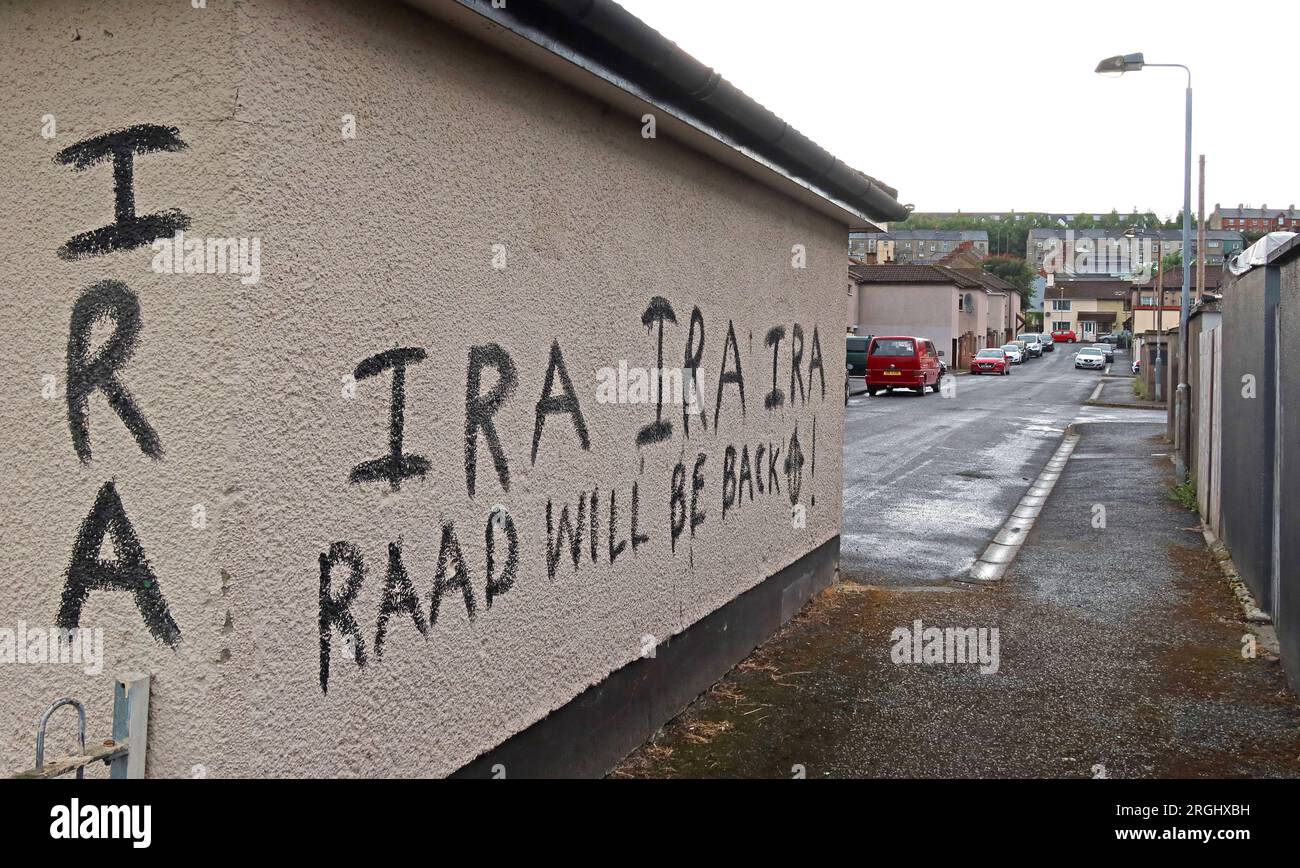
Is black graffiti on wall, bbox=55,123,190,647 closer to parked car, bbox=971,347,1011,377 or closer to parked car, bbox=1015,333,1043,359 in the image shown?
parked car, bbox=971,347,1011,377

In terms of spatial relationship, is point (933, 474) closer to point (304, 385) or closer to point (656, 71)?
Result: point (656, 71)

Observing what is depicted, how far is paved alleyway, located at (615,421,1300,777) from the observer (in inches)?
Answer: 188

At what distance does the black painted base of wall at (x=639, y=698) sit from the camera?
3938mm

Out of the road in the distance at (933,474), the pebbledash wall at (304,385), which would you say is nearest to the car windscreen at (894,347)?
the road in the distance at (933,474)

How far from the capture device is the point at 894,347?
34812 millimetres

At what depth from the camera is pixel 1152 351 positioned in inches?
1420

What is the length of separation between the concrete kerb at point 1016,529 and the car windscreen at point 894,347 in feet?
55.4

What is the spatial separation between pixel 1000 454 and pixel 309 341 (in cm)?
1738

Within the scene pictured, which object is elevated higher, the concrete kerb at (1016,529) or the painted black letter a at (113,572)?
the painted black letter a at (113,572)

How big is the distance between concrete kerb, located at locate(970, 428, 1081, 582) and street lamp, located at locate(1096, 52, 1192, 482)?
1578 millimetres

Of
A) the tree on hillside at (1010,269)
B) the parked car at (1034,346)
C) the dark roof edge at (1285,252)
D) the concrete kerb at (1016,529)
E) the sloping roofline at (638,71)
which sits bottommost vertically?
the concrete kerb at (1016,529)

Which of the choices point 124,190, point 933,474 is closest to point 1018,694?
point 124,190

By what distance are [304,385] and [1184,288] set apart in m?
19.7

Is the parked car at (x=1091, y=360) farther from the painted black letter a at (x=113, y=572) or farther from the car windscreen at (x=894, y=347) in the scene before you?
the painted black letter a at (x=113, y=572)
